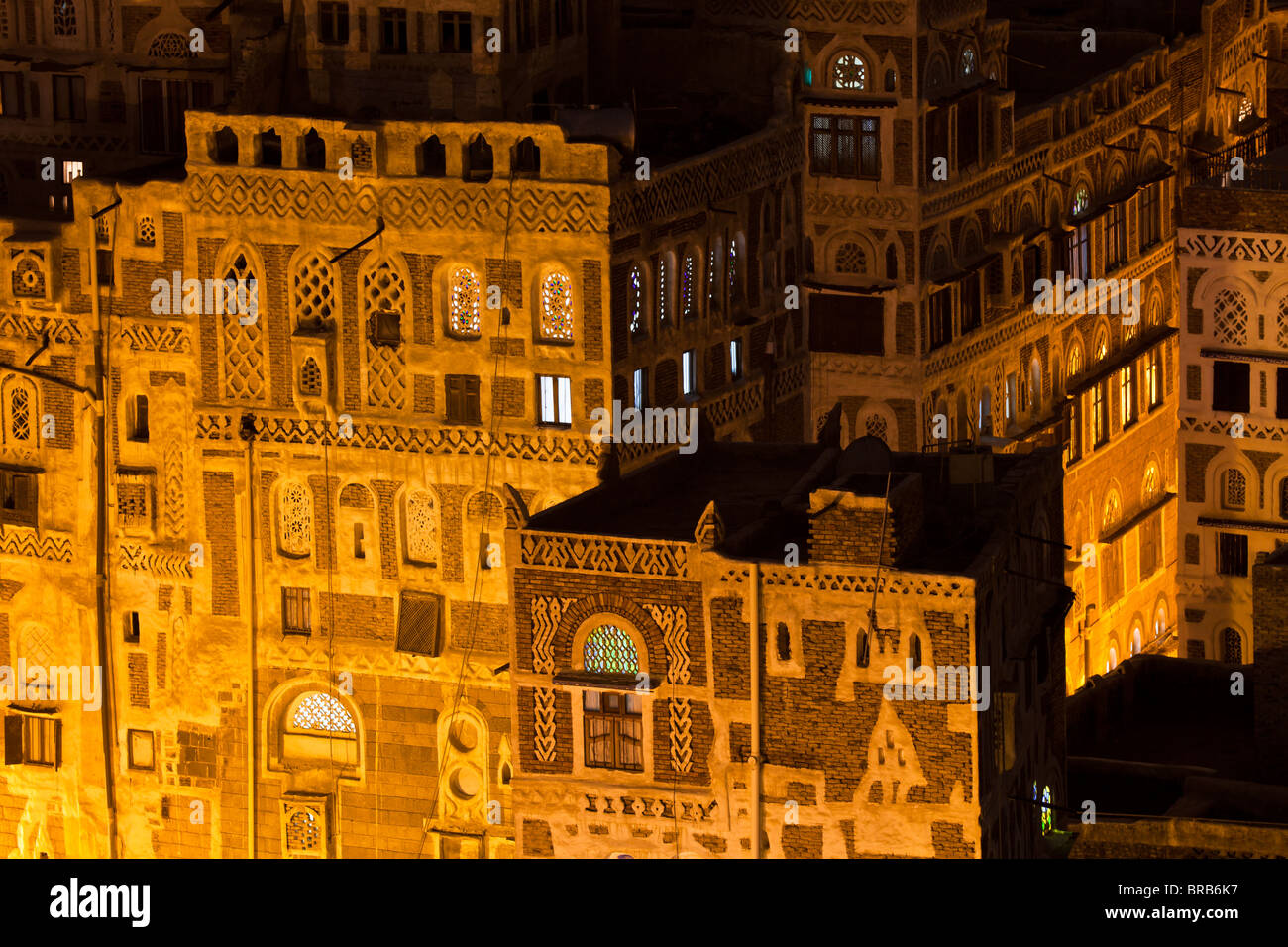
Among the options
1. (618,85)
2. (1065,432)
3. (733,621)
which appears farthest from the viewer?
(1065,432)

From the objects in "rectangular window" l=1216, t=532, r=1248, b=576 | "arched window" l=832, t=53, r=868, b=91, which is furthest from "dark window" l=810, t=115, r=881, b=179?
"rectangular window" l=1216, t=532, r=1248, b=576

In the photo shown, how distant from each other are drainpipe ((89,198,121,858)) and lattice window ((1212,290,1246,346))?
30.7 m

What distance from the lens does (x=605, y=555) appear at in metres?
77.4

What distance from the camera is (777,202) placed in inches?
3804

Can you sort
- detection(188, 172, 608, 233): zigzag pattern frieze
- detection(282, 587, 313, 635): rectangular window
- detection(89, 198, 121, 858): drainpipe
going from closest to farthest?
detection(188, 172, 608, 233): zigzag pattern frieze, detection(282, 587, 313, 635): rectangular window, detection(89, 198, 121, 858): drainpipe

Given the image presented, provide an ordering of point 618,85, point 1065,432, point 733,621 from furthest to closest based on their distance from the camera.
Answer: point 1065,432, point 618,85, point 733,621

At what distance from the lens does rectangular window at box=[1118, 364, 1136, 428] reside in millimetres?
110250

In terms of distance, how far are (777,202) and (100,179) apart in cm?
1508

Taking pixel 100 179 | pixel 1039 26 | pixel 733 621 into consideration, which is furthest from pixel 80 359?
pixel 1039 26

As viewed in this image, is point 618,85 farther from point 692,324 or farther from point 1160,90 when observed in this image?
point 1160,90

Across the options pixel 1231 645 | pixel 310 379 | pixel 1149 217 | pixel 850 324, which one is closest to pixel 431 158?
pixel 310 379

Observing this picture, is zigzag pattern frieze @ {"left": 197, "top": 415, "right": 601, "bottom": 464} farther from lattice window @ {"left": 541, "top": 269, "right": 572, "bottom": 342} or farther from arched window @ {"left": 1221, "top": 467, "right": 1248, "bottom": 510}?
arched window @ {"left": 1221, "top": 467, "right": 1248, "bottom": 510}

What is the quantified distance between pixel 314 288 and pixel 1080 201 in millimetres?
25257

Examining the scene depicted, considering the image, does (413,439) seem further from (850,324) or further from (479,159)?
(850,324)
